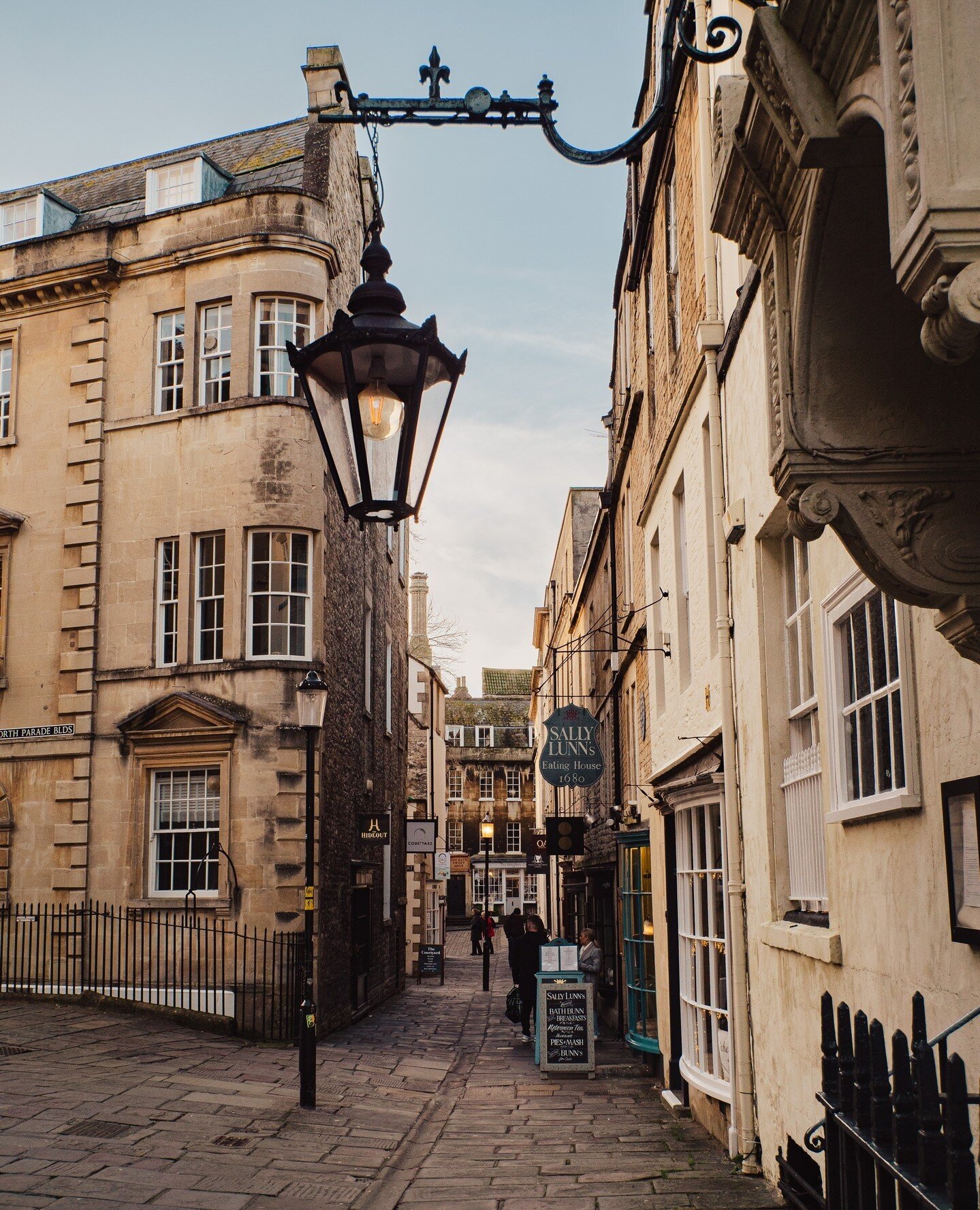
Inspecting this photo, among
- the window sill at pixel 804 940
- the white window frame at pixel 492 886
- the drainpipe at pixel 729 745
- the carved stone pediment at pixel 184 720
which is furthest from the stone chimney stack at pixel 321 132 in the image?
the white window frame at pixel 492 886

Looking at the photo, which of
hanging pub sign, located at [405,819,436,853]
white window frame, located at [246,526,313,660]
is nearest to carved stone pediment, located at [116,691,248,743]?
white window frame, located at [246,526,313,660]

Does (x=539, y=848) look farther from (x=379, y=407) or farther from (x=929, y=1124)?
(x=929, y=1124)

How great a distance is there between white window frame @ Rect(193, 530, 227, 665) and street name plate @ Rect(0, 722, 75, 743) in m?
2.44

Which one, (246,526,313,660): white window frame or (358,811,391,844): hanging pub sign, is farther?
(358,811,391,844): hanging pub sign

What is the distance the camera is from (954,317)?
7.10ft

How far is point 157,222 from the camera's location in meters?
20.2

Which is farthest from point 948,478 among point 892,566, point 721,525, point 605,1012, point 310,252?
point 605,1012

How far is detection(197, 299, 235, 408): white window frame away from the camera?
63.9 feet

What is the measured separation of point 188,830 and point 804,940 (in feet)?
44.1

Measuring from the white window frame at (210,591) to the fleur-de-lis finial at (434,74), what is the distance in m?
14.2

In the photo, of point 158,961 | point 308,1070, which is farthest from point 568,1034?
point 158,961

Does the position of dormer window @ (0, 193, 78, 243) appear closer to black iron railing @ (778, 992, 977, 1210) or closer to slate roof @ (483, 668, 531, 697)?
black iron railing @ (778, 992, 977, 1210)

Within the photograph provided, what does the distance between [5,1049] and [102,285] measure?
12221 mm

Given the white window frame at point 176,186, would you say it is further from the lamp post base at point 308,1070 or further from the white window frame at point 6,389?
the lamp post base at point 308,1070
